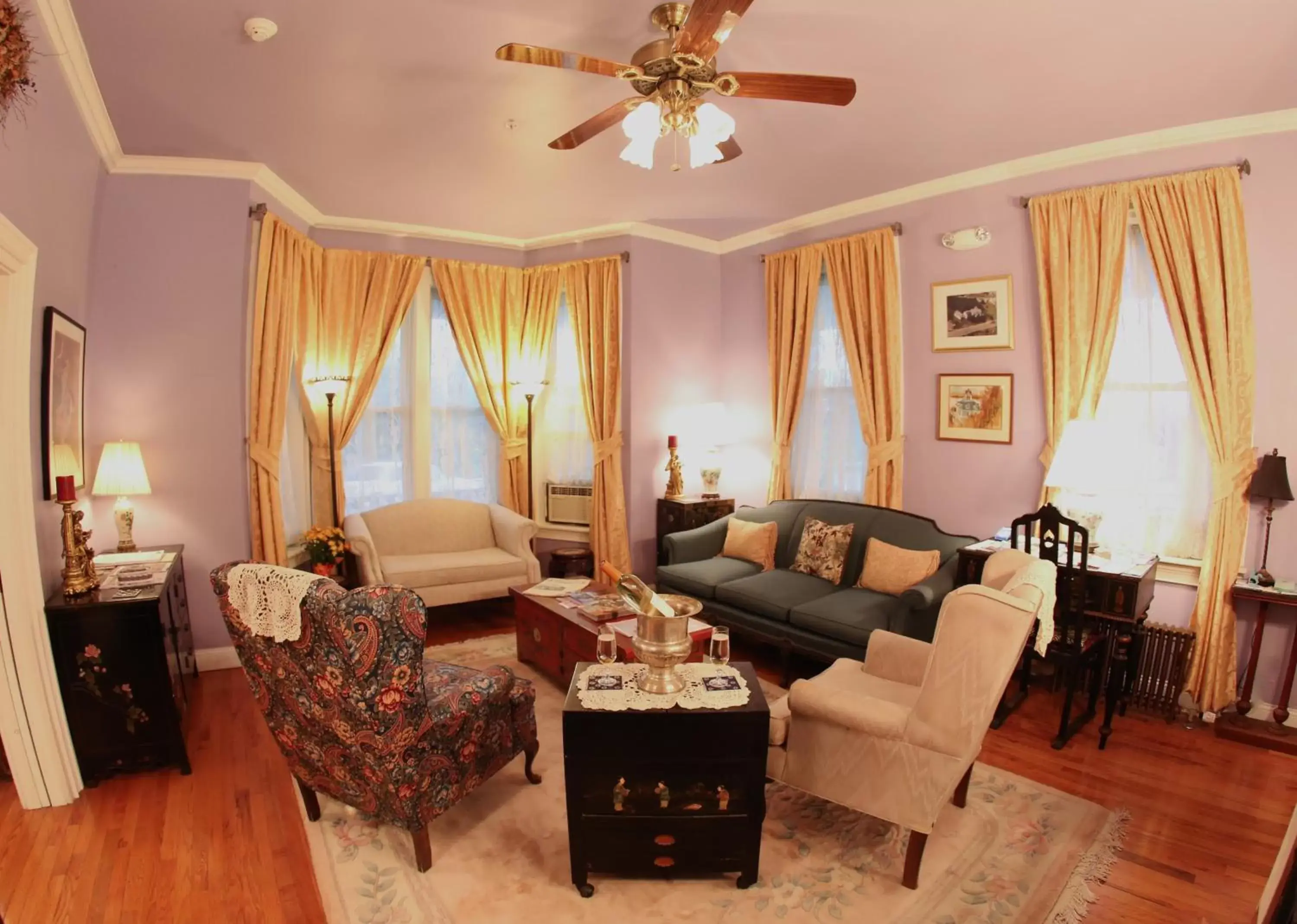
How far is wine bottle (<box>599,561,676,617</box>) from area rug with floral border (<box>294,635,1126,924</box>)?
37.3 inches

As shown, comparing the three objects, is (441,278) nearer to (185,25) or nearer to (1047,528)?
(185,25)

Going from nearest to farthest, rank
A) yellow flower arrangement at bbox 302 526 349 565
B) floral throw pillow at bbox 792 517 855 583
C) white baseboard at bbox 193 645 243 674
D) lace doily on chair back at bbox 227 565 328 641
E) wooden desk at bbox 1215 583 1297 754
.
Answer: lace doily on chair back at bbox 227 565 328 641, wooden desk at bbox 1215 583 1297 754, white baseboard at bbox 193 645 243 674, floral throw pillow at bbox 792 517 855 583, yellow flower arrangement at bbox 302 526 349 565

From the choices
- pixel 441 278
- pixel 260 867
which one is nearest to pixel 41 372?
pixel 260 867

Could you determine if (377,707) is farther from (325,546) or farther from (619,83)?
(325,546)

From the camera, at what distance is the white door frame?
2451 millimetres

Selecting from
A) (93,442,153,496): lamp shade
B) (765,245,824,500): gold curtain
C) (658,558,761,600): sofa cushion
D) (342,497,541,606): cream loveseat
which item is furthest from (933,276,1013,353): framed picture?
(93,442,153,496): lamp shade

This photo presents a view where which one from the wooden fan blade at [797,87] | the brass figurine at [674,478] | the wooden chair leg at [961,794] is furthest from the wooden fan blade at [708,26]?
the brass figurine at [674,478]

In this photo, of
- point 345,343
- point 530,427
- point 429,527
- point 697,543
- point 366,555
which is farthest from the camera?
point 530,427

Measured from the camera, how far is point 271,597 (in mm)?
1992

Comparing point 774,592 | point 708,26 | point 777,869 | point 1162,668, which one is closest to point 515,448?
point 774,592

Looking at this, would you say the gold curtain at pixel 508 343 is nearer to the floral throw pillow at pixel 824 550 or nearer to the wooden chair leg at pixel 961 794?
A: the floral throw pillow at pixel 824 550

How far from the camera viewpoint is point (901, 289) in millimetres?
4457

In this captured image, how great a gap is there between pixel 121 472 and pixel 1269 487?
5.65 meters

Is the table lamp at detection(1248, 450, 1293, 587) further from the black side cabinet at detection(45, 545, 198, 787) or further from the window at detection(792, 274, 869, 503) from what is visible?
the black side cabinet at detection(45, 545, 198, 787)
